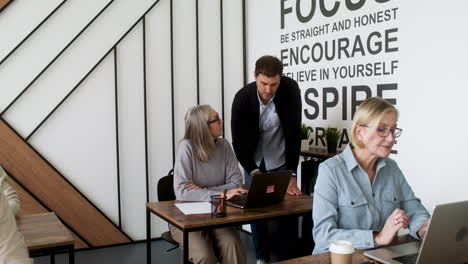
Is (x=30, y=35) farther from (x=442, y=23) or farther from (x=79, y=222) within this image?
(x=442, y=23)

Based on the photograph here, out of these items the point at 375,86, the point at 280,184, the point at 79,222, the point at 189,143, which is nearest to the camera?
the point at 280,184

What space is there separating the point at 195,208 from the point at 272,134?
109cm

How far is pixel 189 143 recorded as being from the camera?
293 cm

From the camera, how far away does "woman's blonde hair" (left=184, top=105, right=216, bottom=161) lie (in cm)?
293

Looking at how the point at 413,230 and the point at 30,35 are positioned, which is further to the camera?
the point at 30,35

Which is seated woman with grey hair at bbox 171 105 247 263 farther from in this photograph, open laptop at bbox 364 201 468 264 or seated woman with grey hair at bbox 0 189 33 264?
open laptop at bbox 364 201 468 264

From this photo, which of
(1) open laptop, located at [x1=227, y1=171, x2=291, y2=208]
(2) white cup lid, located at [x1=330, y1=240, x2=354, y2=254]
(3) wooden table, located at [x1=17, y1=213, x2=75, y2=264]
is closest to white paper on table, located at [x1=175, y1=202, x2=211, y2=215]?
(1) open laptop, located at [x1=227, y1=171, x2=291, y2=208]

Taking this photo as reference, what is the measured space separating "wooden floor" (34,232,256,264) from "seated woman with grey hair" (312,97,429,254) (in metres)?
2.16

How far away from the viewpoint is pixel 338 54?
140 inches

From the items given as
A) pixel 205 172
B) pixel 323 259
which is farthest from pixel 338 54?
pixel 323 259

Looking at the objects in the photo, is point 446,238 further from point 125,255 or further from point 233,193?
point 125,255

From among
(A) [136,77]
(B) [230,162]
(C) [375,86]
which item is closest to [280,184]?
(B) [230,162]

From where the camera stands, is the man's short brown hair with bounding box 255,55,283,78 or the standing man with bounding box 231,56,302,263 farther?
the standing man with bounding box 231,56,302,263

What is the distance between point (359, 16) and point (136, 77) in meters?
2.19
